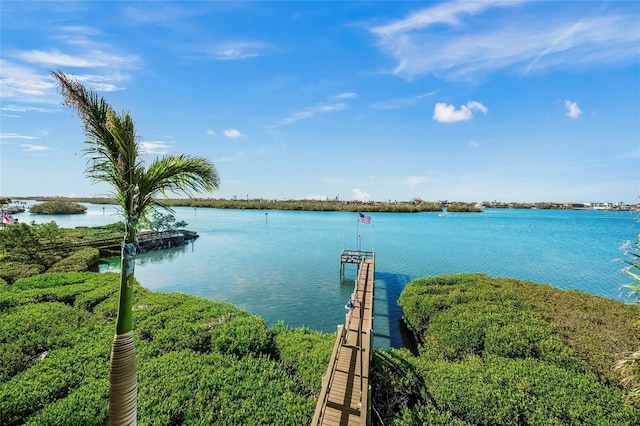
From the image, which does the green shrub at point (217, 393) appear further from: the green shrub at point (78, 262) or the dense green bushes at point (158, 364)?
the green shrub at point (78, 262)

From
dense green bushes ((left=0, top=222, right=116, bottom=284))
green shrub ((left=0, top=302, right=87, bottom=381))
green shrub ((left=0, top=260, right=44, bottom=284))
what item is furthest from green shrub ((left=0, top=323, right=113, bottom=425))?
dense green bushes ((left=0, top=222, right=116, bottom=284))

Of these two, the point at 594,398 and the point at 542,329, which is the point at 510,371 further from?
the point at 542,329

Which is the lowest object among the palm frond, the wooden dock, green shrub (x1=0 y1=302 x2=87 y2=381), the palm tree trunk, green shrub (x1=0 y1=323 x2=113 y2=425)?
the wooden dock

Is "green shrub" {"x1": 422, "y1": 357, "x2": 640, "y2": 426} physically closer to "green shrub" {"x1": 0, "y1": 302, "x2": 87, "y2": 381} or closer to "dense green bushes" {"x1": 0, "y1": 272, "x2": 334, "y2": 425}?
"dense green bushes" {"x1": 0, "y1": 272, "x2": 334, "y2": 425}

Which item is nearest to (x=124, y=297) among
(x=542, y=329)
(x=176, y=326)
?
(x=176, y=326)

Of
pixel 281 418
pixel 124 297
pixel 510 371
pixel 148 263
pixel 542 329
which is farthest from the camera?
pixel 148 263

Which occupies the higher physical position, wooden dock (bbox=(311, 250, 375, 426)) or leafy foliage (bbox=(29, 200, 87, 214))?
leafy foliage (bbox=(29, 200, 87, 214))

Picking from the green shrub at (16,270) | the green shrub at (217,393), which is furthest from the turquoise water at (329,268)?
the green shrub at (217,393)
